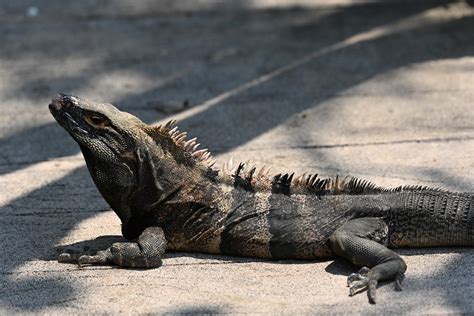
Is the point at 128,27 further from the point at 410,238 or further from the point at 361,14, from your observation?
the point at 410,238

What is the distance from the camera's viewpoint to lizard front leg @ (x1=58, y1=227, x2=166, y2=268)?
5660 mm

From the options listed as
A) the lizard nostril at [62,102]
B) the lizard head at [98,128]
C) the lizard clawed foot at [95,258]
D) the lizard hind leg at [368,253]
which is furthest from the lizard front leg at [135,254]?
the lizard hind leg at [368,253]

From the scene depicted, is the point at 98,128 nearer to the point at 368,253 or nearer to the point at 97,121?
the point at 97,121

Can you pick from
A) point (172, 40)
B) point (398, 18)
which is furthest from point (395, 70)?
point (172, 40)

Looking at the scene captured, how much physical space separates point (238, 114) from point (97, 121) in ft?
10.3

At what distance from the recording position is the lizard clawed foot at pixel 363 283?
5.16 m

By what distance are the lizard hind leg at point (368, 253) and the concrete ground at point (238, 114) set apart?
0.07m

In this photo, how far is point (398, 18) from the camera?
1120 cm

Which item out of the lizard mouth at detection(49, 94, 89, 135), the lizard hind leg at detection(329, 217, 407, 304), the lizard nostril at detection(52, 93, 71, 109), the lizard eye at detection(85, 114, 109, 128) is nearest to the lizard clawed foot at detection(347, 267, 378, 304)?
the lizard hind leg at detection(329, 217, 407, 304)

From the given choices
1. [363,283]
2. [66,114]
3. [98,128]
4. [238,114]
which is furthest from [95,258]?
[238,114]

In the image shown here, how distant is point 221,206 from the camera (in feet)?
19.1

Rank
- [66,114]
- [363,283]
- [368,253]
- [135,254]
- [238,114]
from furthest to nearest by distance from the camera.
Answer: [238,114] < [66,114] < [135,254] < [368,253] < [363,283]

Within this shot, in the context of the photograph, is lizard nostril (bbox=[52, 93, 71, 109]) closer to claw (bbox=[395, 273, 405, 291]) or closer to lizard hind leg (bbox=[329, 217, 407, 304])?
lizard hind leg (bbox=[329, 217, 407, 304])

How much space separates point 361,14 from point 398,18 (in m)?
0.49
